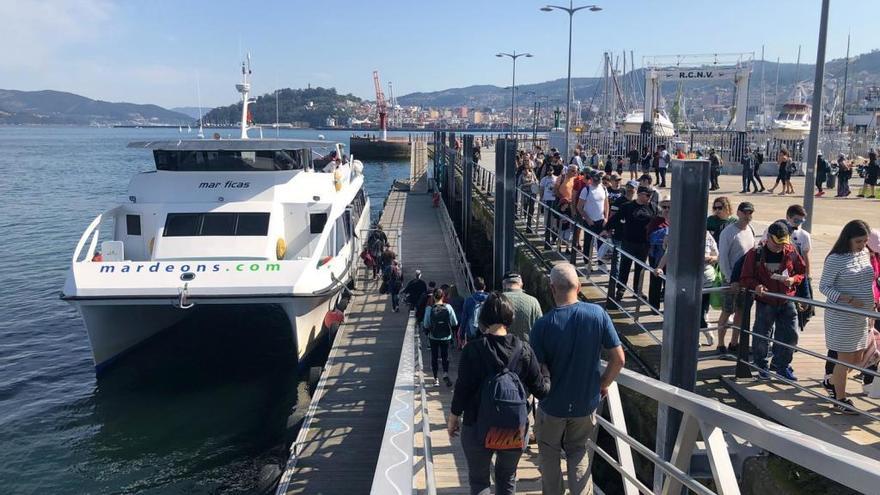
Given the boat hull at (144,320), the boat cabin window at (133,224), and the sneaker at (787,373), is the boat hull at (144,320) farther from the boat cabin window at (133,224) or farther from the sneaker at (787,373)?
the sneaker at (787,373)

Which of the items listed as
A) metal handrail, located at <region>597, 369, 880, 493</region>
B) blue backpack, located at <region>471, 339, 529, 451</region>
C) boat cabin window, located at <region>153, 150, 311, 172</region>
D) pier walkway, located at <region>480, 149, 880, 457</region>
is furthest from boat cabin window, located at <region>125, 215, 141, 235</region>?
metal handrail, located at <region>597, 369, 880, 493</region>

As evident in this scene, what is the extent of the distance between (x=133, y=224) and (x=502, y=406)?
11.1 m

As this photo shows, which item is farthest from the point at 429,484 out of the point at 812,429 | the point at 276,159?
the point at 276,159

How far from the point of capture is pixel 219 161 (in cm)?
1381

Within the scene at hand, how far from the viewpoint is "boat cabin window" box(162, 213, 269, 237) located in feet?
41.0

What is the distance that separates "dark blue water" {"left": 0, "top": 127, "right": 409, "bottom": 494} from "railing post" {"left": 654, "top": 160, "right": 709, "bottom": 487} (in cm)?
663

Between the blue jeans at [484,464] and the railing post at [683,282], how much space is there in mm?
1160

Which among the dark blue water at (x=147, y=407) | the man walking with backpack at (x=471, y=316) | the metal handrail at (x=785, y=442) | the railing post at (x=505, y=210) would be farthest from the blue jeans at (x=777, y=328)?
the dark blue water at (x=147, y=407)

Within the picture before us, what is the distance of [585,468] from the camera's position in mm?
4309

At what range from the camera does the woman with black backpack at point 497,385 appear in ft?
12.9

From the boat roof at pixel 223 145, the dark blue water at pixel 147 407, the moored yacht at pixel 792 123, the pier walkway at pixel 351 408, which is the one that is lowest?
the dark blue water at pixel 147 407

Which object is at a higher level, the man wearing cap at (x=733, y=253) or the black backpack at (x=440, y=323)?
the man wearing cap at (x=733, y=253)

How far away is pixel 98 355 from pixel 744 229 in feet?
37.0

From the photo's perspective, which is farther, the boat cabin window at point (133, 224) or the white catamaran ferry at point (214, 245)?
the boat cabin window at point (133, 224)
